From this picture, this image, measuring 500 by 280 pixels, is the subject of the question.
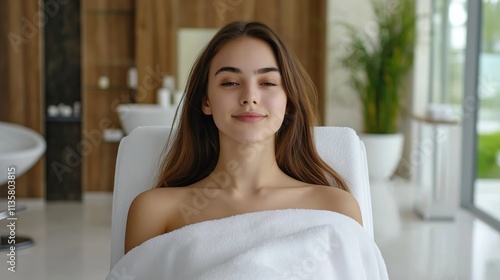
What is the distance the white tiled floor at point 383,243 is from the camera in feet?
12.3

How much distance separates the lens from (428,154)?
573 cm

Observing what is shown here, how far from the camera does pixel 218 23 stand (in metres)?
6.09

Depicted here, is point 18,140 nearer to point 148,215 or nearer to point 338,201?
point 148,215

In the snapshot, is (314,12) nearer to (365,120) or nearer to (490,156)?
(365,120)

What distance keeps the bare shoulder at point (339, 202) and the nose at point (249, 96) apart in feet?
0.99

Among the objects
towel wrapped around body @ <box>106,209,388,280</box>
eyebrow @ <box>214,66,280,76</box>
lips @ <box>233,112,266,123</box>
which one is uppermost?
eyebrow @ <box>214,66,280,76</box>

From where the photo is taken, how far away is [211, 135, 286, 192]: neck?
1775mm

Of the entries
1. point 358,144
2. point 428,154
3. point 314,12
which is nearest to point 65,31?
point 314,12

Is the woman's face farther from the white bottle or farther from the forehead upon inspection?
the white bottle

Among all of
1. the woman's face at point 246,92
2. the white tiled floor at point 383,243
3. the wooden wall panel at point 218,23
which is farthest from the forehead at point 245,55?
the wooden wall panel at point 218,23

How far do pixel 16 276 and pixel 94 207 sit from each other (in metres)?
1.93

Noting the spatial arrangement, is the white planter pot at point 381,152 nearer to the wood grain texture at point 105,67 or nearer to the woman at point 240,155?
the wood grain texture at point 105,67

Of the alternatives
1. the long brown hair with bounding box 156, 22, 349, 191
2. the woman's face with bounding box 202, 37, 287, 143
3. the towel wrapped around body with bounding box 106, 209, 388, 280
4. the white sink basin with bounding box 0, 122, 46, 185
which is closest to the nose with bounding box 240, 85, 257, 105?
the woman's face with bounding box 202, 37, 287, 143

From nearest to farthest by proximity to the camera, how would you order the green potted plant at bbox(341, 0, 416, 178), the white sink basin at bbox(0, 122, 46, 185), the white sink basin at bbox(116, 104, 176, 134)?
the white sink basin at bbox(116, 104, 176, 134)
the white sink basin at bbox(0, 122, 46, 185)
the green potted plant at bbox(341, 0, 416, 178)
